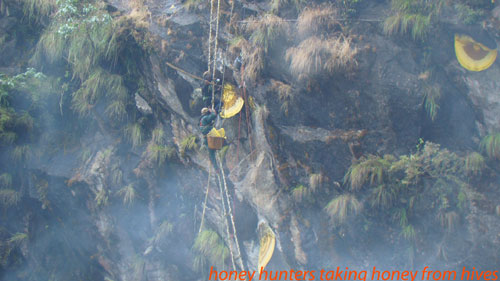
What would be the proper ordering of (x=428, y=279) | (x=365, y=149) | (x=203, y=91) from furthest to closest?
(x=203, y=91), (x=365, y=149), (x=428, y=279)

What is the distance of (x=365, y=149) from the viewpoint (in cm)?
533

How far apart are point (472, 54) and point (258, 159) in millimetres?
3829

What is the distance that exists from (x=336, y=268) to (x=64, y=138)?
6024 mm

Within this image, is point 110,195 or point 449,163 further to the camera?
point 110,195

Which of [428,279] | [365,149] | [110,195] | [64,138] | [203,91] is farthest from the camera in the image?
[64,138]

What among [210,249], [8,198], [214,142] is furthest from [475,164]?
[8,198]

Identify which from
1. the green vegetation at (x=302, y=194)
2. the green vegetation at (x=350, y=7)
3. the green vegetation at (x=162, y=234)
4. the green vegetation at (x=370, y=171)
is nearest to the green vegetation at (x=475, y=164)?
the green vegetation at (x=370, y=171)

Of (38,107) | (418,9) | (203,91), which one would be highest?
(418,9)

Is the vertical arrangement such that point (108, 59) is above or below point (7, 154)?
above

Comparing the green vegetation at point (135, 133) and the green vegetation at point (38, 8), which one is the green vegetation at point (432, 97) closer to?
the green vegetation at point (135, 133)

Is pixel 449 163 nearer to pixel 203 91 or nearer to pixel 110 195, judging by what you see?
pixel 203 91

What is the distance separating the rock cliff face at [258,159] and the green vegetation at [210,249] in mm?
95

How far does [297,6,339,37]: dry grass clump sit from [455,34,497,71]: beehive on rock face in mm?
2005

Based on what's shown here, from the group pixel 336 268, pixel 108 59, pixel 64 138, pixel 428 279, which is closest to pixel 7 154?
pixel 64 138
